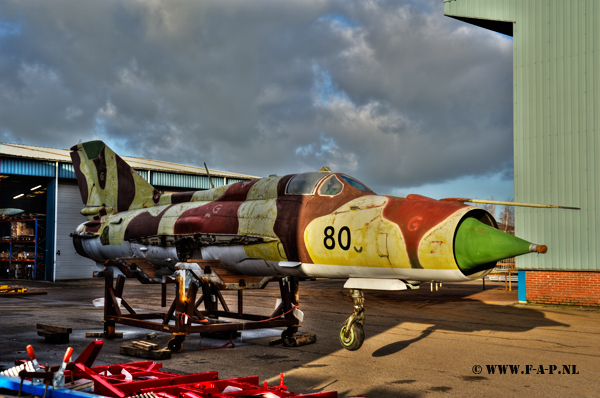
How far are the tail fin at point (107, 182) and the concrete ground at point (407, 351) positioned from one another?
312cm

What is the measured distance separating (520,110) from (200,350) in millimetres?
14833

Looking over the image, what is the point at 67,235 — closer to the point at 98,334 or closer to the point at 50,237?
the point at 50,237

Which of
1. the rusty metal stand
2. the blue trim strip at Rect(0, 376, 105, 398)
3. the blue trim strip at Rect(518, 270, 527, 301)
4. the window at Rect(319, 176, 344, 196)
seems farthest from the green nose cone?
the blue trim strip at Rect(518, 270, 527, 301)

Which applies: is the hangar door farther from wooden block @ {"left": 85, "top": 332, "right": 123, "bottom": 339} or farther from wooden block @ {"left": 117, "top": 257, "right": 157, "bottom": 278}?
wooden block @ {"left": 117, "top": 257, "right": 157, "bottom": 278}

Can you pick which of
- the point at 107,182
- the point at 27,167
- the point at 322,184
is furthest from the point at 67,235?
the point at 322,184

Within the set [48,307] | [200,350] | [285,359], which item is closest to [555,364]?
[285,359]

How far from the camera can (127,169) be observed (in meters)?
12.9

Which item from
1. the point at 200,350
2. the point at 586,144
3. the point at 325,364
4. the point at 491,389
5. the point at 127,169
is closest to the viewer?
the point at 491,389

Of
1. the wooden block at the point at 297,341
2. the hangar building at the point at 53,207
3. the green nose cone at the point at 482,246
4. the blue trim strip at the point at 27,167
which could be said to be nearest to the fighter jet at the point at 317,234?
the green nose cone at the point at 482,246

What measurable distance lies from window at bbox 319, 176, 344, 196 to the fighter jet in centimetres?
2

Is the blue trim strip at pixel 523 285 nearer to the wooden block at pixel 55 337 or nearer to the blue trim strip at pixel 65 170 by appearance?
the wooden block at pixel 55 337

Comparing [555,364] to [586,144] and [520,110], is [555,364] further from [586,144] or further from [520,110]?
[520,110]

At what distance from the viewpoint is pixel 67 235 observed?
100 feet

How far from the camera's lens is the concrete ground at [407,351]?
7.07m
